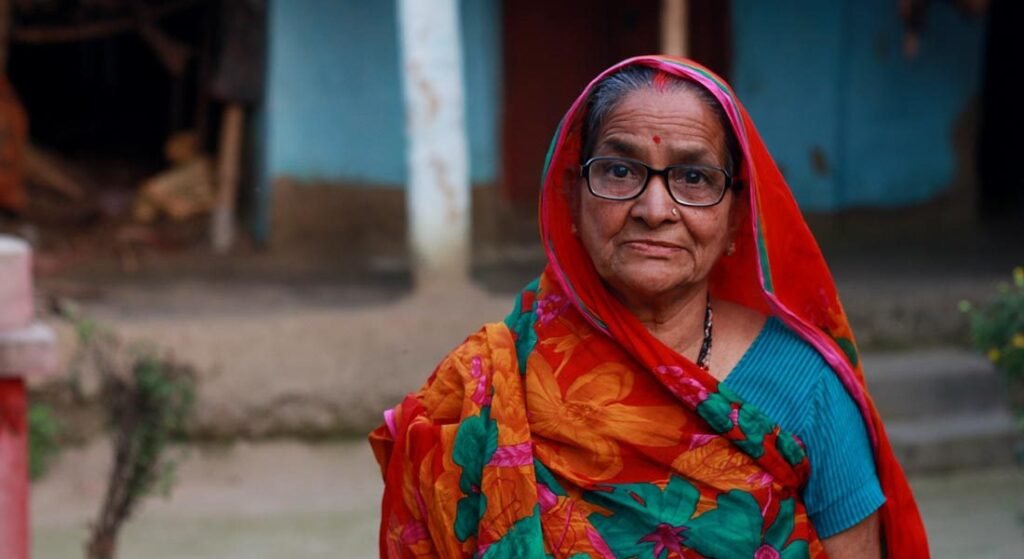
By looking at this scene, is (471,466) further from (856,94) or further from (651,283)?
(856,94)

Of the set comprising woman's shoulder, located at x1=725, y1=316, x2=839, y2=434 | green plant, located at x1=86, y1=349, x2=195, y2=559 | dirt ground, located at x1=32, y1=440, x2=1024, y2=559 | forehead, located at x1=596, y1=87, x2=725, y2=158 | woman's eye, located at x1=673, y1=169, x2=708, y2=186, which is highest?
forehead, located at x1=596, y1=87, x2=725, y2=158

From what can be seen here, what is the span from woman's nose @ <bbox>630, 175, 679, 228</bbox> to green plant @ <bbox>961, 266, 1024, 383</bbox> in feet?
7.36

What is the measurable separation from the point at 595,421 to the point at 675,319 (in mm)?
226

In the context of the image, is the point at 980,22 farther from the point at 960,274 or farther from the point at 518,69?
the point at 518,69

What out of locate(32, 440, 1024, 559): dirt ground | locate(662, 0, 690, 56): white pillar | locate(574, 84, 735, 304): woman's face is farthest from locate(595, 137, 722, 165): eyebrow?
locate(662, 0, 690, 56): white pillar

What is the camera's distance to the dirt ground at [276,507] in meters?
5.59

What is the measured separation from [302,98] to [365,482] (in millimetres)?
2821

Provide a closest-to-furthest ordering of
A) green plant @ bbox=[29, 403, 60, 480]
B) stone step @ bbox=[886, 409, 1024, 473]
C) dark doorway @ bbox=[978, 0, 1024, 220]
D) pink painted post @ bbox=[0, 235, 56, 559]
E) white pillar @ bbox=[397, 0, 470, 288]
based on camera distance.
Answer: pink painted post @ bbox=[0, 235, 56, 559]
green plant @ bbox=[29, 403, 60, 480]
stone step @ bbox=[886, 409, 1024, 473]
white pillar @ bbox=[397, 0, 470, 288]
dark doorway @ bbox=[978, 0, 1024, 220]

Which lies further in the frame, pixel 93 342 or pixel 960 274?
pixel 960 274

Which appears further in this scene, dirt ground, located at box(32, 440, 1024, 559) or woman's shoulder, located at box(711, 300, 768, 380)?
dirt ground, located at box(32, 440, 1024, 559)

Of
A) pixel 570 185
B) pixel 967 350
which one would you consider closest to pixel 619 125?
pixel 570 185

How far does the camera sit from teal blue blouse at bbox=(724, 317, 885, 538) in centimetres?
208

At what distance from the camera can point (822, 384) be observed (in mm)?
2113

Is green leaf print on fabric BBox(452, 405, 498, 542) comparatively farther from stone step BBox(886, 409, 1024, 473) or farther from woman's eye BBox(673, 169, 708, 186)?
stone step BBox(886, 409, 1024, 473)
